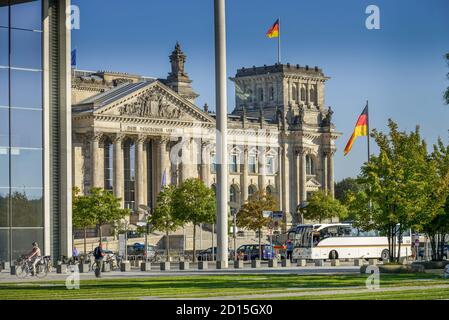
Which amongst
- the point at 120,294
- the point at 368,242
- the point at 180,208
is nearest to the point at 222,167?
the point at 120,294

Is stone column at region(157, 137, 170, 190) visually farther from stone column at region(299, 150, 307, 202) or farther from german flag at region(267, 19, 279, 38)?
german flag at region(267, 19, 279, 38)

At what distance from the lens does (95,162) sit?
127 meters

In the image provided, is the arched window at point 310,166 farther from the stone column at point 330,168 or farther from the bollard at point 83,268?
the bollard at point 83,268

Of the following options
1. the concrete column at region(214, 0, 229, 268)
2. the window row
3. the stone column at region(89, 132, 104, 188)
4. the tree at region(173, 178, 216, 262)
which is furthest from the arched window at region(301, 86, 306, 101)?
the window row

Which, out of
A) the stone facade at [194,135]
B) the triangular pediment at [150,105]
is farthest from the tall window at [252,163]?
the triangular pediment at [150,105]

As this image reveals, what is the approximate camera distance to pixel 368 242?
3516 inches

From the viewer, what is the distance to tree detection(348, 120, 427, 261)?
51438 mm

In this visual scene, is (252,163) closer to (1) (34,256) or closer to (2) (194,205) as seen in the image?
(2) (194,205)

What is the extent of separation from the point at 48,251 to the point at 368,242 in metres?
43.2

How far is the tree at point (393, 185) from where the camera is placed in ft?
169

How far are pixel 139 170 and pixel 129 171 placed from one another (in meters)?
4.98

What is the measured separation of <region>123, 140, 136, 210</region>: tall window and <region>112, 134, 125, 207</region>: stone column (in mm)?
3551

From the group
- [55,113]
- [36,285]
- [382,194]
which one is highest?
[55,113]
